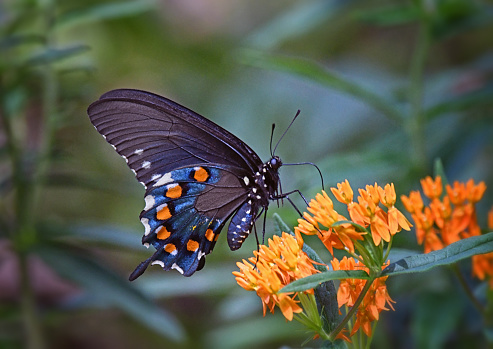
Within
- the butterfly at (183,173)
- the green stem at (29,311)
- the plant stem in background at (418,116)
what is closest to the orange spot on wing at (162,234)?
the butterfly at (183,173)

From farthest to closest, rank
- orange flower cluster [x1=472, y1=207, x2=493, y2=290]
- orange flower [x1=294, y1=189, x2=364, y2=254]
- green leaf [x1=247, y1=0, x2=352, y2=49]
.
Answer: green leaf [x1=247, y1=0, x2=352, y2=49], orange flower cluster [x1=472, y1=207, x2=493, y2=290], orange flower [x1=294, y1=189, x2=364, y2=254]

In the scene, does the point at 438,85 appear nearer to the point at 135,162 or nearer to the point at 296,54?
the point at 135,162

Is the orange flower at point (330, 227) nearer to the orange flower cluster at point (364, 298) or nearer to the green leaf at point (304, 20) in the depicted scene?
the orange flower cluster at point (364, 298)

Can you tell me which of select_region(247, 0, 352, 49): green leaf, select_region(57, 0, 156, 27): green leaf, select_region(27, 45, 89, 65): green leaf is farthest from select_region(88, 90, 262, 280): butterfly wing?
select_region(247, 0, 352, 49): green leaf

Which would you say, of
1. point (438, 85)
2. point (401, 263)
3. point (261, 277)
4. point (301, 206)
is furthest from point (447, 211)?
point (438, 85)

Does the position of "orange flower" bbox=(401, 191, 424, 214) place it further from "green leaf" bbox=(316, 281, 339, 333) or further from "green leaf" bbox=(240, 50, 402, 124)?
"green leaf" bbox=(240, 50, 402, 124)
